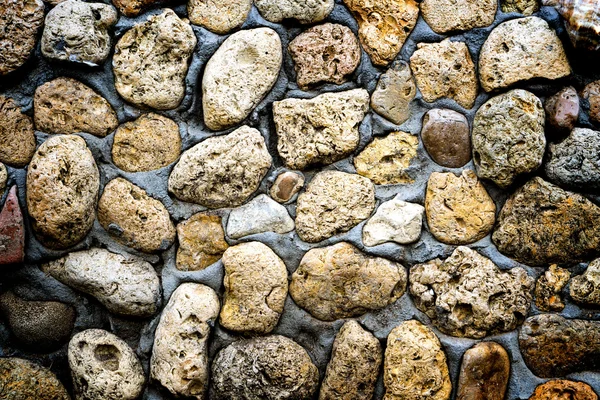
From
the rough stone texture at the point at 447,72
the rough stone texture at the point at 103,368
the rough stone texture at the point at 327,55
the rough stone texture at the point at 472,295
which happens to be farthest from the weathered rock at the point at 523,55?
the rough stone texture at the point at 103,368

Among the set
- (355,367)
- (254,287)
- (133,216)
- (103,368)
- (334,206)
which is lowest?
(103,368)

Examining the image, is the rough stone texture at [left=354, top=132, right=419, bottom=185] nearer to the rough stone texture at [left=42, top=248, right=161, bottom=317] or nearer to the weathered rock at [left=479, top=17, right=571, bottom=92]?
the weathered rock at [left=479, top=17, right=571, bottom=92]

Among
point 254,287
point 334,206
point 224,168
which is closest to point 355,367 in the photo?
point 254,287

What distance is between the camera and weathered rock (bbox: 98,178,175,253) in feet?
6.51

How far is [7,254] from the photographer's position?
1.92 m

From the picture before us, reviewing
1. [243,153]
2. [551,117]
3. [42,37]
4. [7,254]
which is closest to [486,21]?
[551,117]

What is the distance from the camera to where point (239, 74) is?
1967 millimetres

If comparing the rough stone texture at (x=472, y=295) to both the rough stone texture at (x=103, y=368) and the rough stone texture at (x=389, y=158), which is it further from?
the rough stone texture at (x=103, y=368)

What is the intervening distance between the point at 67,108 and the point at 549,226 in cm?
150

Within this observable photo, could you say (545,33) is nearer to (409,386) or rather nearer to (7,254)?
(409,386)

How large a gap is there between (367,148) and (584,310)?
31.7 inches

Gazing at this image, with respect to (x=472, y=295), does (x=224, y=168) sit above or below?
above

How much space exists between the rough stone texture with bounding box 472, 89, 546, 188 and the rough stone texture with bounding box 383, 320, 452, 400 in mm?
532

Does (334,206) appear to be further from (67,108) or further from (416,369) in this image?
(67,108)
